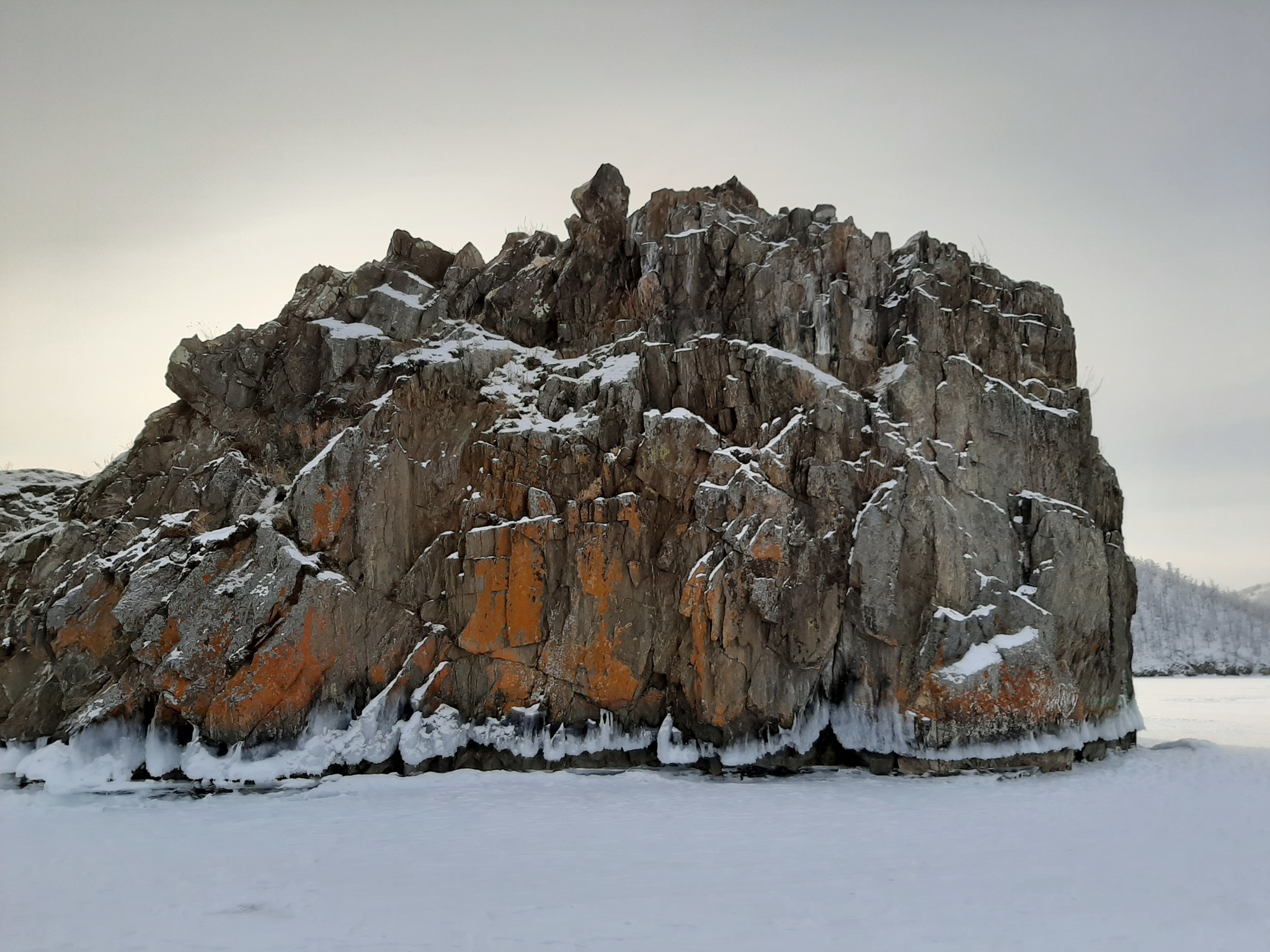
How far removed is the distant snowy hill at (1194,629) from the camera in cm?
6775

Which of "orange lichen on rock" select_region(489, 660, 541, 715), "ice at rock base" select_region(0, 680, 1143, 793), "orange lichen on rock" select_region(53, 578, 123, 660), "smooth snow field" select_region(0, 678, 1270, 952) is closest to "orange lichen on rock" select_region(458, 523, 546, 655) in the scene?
"orange lichen on rock" select_region(489, 660, 541, 715)

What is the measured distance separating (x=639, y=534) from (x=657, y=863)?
1111 cm

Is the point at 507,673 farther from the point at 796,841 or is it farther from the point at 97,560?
the point at 97,560

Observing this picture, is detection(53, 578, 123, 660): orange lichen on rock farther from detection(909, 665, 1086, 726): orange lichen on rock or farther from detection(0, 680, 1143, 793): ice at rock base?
detection(909, 665, 1086, 726): orange lichen on rock

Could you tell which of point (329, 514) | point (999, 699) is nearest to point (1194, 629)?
point (999, 699)

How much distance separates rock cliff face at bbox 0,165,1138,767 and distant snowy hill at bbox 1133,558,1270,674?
45.8 m

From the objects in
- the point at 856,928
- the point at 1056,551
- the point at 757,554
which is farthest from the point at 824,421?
the point at 856,928

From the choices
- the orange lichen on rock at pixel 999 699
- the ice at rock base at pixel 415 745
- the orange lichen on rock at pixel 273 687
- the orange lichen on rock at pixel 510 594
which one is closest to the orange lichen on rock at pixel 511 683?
the ice at rock base at pixel 415 745

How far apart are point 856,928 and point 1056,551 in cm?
1551

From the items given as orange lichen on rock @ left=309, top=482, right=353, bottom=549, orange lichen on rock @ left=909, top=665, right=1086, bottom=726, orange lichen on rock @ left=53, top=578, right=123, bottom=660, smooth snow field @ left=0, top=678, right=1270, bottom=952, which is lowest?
smooth snow field @ left=0, top=678, right=1270, bottom=952

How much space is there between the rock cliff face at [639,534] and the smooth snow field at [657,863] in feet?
8.50

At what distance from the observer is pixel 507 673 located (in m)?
22.7

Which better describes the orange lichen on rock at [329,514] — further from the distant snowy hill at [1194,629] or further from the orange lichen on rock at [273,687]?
the distant snowy hill at [1194,629]

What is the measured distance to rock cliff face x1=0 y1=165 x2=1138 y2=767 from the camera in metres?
21.7
